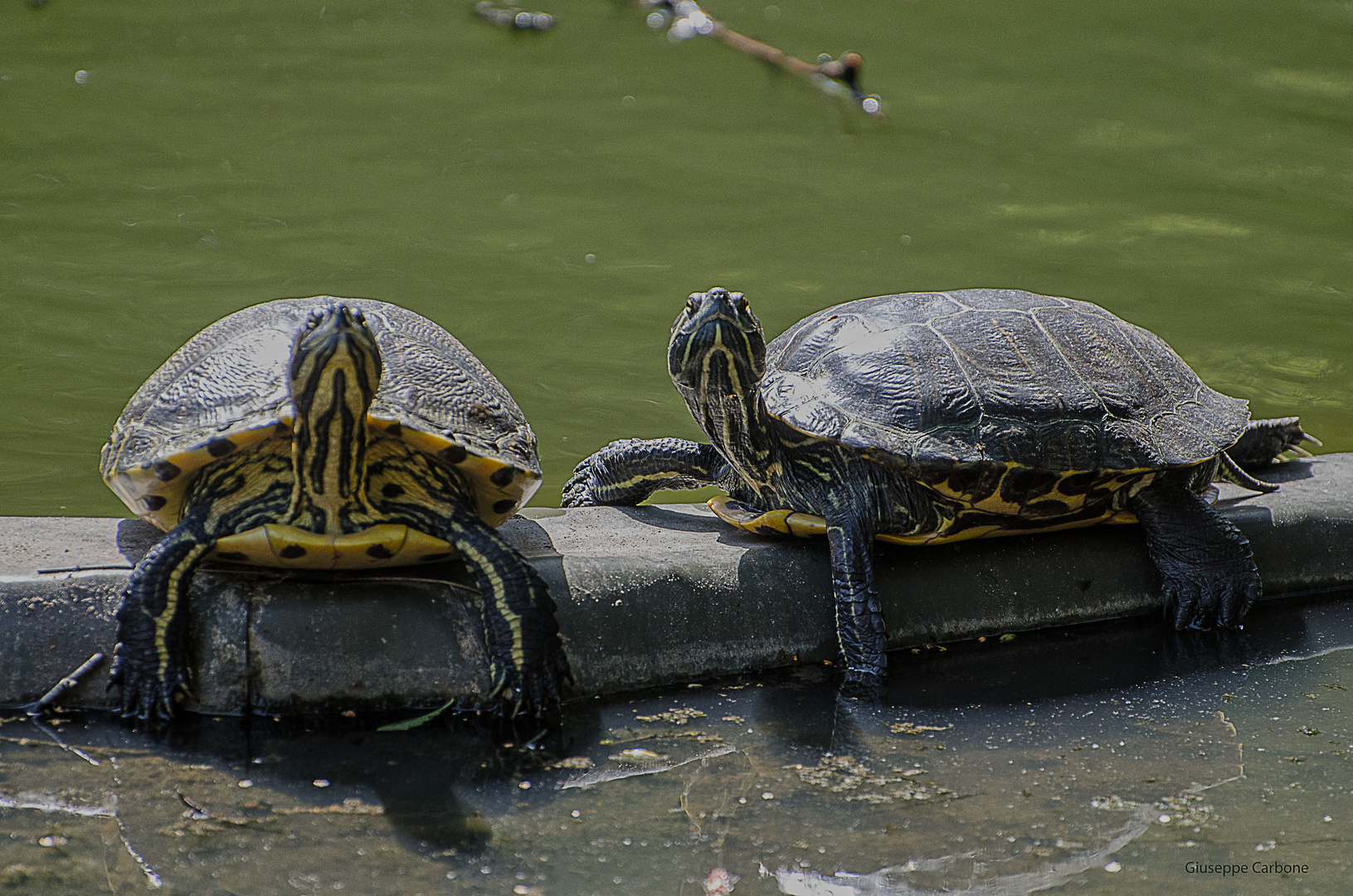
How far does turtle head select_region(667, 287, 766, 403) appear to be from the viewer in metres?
3.45

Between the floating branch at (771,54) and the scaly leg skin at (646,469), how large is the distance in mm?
10034

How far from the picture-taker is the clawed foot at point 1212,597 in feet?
12.7

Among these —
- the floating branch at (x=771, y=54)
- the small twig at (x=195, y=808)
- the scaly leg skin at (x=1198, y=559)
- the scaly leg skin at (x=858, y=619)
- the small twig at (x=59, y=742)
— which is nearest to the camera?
the small twig at (x=195, y=808)

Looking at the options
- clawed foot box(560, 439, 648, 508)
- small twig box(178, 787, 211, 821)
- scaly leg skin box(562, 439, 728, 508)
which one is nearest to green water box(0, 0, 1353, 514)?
clawed foot box(560, 439, 648, 508)

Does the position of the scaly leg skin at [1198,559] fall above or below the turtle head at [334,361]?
below

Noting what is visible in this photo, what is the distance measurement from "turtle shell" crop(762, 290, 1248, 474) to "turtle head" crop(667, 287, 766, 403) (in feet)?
0.56

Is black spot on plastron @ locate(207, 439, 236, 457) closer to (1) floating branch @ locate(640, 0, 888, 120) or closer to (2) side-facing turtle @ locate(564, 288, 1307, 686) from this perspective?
(2) side-facing turtle @ locate(564, 288, 1307, 686)

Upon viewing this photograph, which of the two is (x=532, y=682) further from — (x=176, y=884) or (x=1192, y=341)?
(x=1192, y=341)

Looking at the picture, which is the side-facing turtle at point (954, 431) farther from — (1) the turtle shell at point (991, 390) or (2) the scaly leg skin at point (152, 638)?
(2) the scaly leg skin at point (152, 638)

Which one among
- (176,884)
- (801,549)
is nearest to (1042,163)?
(801,549)

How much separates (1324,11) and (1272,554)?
48.2 feet

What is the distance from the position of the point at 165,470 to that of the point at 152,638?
0.40m

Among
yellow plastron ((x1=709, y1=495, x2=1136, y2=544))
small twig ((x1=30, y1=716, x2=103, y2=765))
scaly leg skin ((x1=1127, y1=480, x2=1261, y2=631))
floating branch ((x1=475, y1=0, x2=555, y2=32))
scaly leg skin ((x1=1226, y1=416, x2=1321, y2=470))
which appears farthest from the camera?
floating branch ((x1=475, y1=0, x2=555, y2=32))

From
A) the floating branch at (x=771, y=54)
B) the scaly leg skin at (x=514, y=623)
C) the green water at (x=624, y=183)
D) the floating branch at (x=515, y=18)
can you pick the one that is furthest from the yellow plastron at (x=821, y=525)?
the floating branch at (x=515, y=18)
